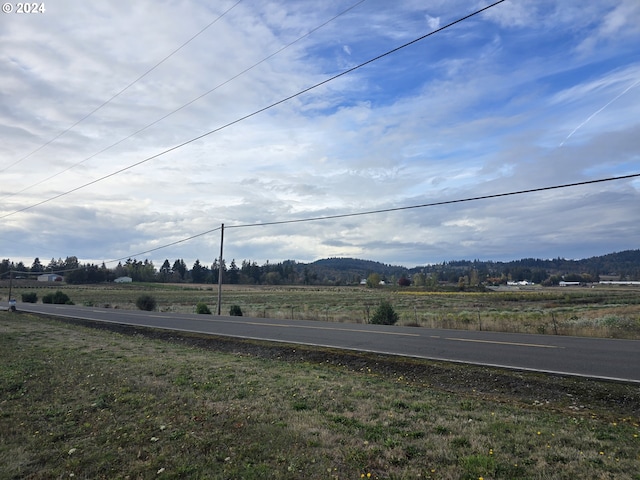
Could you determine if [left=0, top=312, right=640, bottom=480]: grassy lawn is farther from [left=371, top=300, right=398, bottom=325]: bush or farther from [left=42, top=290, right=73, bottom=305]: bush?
[left=42, top=290, right=73, bottom=305]: bush

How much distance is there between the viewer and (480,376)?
10086 mm

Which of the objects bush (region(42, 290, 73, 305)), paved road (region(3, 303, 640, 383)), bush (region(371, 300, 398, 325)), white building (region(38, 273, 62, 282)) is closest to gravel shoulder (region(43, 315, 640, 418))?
paved road (region(3, 303, 640, 383))

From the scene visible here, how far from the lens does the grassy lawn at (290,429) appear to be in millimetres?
4953

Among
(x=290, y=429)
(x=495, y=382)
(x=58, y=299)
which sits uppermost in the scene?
(x=290, y=429)

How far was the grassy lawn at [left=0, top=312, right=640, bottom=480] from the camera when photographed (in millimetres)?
4953

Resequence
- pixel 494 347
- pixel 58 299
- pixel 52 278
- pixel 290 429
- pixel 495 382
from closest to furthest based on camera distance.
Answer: pixel 290 429 → pixel 495 382 → pixel 494 347 → pixel 58 299 → pixel 52 278

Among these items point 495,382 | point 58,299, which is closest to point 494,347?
point 495,382

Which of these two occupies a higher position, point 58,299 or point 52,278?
point 52,278

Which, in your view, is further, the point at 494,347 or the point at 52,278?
the point at 52,278

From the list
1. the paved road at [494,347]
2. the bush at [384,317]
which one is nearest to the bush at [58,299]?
the paved road at [494,347]

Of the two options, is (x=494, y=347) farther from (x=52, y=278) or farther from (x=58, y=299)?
(x=52, y=278)

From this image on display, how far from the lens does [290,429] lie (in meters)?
6.15

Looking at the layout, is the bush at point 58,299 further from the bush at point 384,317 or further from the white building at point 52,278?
the white building at point 52,278

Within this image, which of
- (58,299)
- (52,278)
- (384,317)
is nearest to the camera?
(384,317)
